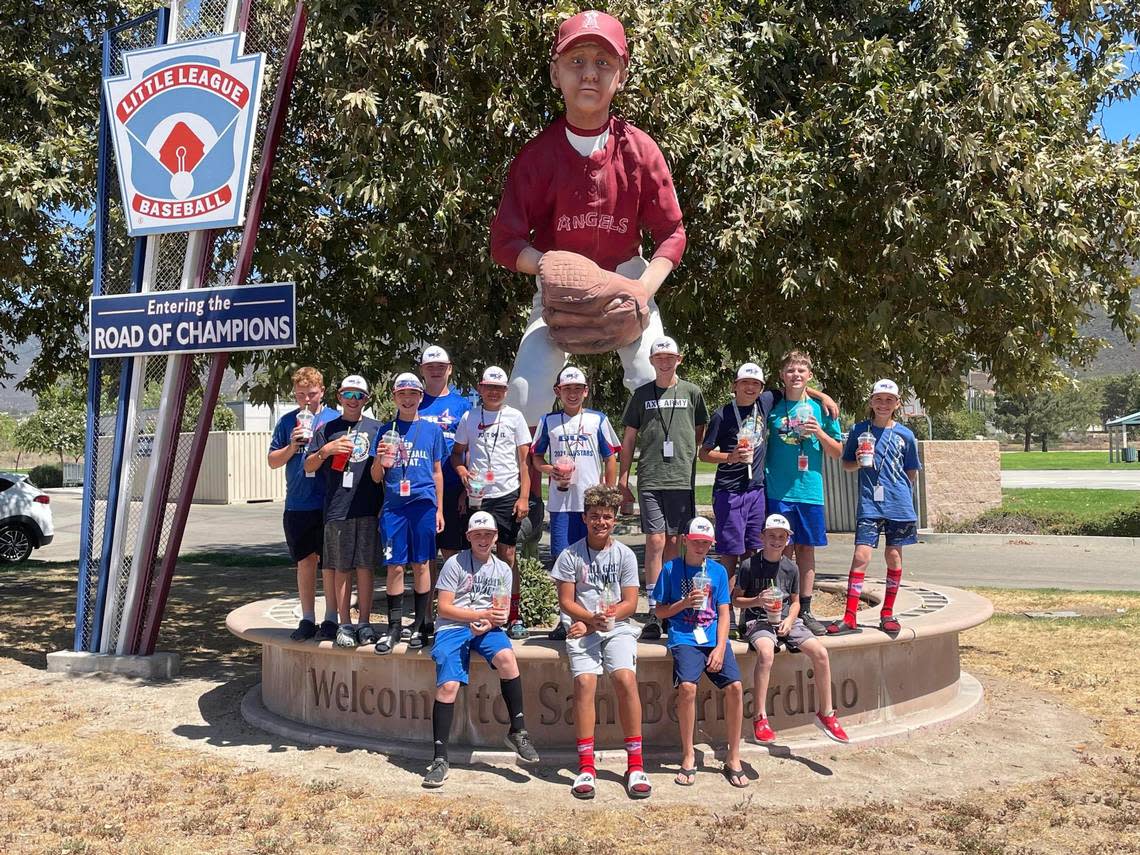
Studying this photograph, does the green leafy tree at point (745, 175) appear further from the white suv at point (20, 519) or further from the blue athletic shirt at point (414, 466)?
the white suv at point (20, 519)

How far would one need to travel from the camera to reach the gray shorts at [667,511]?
22.1ft

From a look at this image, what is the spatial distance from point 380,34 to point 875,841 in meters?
6.41

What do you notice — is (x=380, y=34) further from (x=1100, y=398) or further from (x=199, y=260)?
(x=1100, y=398)

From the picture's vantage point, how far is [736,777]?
19.4ft

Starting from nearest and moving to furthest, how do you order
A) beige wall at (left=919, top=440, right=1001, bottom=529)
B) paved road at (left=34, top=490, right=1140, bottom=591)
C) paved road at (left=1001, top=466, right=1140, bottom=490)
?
paved road at (left=34, top=490, right=1140, bottom=591) → beige wall at (left=919, top=440, right=1001, bottom=529) → paved road at (left=1001, top=466, right=1140, bottom=490)

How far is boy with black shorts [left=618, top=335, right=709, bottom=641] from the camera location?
22.1ft

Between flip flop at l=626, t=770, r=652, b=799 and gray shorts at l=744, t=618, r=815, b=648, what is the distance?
1.04 m

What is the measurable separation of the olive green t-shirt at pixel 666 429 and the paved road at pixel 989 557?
848cm

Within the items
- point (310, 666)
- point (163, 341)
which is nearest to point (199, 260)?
point (163, 341)

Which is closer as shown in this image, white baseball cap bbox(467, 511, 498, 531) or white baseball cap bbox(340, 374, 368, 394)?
white baseball cap bbox(467, 511, 498, 531)

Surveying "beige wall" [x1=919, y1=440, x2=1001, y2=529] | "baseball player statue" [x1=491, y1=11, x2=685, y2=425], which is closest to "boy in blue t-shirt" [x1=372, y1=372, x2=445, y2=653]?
"baseball player statue" [x1=491, y1=11, x2=685, y2=425]

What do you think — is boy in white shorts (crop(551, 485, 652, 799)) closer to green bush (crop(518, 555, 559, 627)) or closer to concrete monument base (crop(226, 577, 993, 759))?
concrete monument base (crop(226, 577, 993, 759))

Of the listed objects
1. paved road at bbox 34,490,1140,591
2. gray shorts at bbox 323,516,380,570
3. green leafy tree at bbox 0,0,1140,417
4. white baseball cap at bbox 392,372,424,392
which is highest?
green leafy tree at bbox 0,0,1140,417

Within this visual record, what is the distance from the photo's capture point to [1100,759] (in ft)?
20.9
